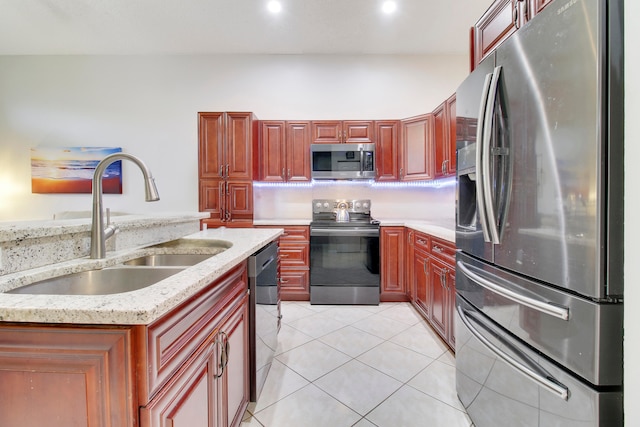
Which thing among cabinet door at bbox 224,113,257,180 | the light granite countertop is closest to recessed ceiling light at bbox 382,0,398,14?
cabinet door at bbox 224,113,257,180

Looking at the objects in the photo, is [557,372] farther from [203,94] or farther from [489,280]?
[203,94]

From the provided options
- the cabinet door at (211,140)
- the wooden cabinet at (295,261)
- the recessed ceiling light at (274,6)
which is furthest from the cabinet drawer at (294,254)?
the recessed ceiling light at (274,6)

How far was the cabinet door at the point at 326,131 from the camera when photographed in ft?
11.2

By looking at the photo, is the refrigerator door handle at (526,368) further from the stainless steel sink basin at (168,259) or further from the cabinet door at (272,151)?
the cabinet door at (272,151)

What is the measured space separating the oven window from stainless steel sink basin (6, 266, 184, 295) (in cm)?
206

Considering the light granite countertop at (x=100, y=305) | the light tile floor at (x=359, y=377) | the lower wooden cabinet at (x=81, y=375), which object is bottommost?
the light tile floor at (x=359, y=377)

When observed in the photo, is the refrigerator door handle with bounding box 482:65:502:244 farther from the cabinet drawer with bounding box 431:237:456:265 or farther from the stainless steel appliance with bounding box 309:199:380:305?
the stainless steel appliance with bounding box 309:199:380:305

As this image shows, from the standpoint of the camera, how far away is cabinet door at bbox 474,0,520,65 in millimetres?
1334

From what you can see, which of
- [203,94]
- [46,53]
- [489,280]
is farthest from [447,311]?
[46,53]

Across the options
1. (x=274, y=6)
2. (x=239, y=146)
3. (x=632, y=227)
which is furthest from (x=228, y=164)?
(x=632, y=227)

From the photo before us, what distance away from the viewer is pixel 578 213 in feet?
2.70

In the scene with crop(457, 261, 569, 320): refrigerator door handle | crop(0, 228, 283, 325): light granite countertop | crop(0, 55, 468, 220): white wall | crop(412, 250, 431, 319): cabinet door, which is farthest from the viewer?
crop(0, 55, 468, 220): white wall

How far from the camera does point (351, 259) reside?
3098mm

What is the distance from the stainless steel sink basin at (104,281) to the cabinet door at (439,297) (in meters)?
1.85
